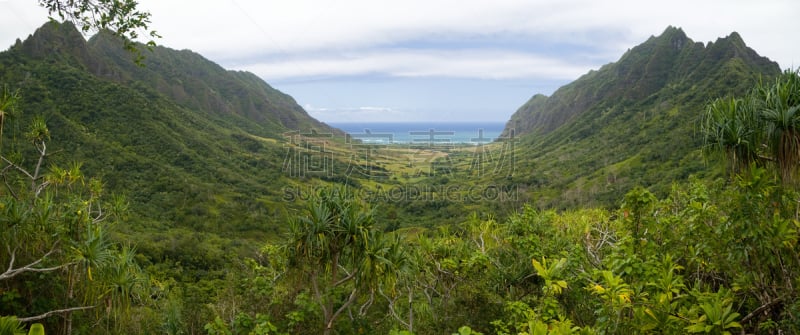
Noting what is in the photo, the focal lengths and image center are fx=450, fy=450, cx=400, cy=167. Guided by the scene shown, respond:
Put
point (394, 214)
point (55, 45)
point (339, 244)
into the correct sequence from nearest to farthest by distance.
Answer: point (339, 244), point (394, 214), point (55, 45)

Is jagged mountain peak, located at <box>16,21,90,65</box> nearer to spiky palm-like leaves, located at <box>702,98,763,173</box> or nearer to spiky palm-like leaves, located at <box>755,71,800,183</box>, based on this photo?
spiky palm-like leaves, located at <box>702,98,763,173</box>

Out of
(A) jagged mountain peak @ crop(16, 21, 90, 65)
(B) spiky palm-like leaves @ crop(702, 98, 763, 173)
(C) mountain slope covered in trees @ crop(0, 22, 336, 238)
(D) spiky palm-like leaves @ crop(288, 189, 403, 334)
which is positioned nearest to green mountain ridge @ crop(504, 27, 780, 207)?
(B) spiky palm-like leaves @ crop(702, 98, 763, 173)

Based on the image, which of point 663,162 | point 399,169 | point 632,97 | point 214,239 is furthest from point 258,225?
point 632,97

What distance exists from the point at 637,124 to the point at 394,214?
7151 centimetres

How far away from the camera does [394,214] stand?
50.4 meters

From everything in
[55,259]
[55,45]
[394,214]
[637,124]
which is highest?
[55,45]

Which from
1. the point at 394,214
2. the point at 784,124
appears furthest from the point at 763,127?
the point at 394,214

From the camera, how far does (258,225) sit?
2024 inches

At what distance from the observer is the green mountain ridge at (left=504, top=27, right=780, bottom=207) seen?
209 ft

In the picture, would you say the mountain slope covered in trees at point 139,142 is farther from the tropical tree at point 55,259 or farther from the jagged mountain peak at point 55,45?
the tropical tree at point 55,259

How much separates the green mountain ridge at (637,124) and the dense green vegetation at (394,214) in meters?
0.75

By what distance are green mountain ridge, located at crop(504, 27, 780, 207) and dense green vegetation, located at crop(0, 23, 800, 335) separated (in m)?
0.75

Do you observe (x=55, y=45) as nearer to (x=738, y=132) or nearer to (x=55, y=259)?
(x=55, y=259)

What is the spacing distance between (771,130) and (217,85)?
172625 mm
